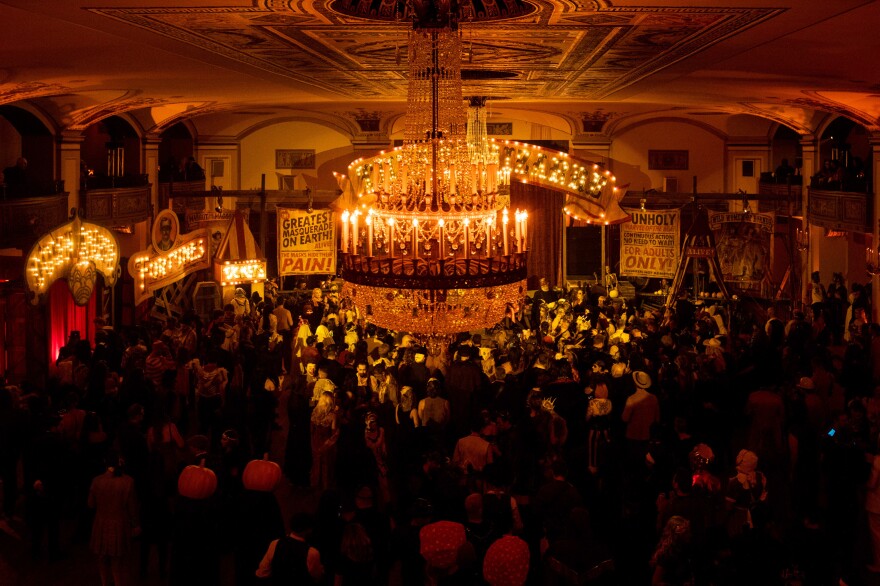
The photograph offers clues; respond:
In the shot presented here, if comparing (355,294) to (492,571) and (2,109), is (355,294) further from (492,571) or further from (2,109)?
(2,109)

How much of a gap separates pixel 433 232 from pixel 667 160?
17.2 meters

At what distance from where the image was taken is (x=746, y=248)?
18.6 metres

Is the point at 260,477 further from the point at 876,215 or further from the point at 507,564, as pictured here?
the point at 876,215

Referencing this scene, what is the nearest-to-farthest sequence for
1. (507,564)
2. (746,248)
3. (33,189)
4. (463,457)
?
(507,564) < (463,457) < (33,189) < (746,248)

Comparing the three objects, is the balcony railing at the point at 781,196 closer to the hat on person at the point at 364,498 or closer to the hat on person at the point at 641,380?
the hat on person at the point at 641,380

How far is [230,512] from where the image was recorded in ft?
26.4

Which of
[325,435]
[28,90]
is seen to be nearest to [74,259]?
[28,90]

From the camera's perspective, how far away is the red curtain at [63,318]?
1675 cm

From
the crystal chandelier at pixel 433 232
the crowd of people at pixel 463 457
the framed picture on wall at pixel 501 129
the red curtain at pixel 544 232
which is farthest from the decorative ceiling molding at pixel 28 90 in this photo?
the red curtain at pixel 544 232

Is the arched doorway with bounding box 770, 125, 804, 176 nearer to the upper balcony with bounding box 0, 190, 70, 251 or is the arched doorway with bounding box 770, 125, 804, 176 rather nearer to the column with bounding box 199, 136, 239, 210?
the column with bounding box 199, 136, 239, 210

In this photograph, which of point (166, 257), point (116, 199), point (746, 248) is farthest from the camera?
point (746, 248)

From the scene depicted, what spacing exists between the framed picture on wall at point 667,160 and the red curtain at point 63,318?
41.5ft

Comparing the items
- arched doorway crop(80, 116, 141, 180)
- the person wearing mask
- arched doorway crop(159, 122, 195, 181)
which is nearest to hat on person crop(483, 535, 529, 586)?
the person wearing mask

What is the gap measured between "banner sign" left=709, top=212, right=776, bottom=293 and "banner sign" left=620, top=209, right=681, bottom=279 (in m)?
0.84
